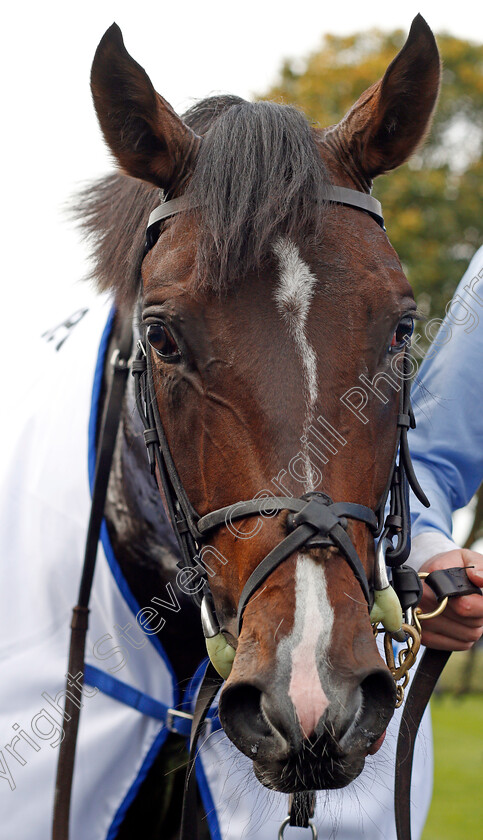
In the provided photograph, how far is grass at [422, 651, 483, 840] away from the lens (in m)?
7.26

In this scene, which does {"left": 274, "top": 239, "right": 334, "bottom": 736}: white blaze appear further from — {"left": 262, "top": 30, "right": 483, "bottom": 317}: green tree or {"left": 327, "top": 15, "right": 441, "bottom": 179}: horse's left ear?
{"left": 262, "top": 30, "right": 483, "bottom": 317}: green tree

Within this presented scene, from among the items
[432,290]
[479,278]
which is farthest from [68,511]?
[432,290]

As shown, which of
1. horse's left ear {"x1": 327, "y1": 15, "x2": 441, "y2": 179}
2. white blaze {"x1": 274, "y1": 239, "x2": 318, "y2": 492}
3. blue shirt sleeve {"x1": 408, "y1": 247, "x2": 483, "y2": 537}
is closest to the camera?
white blaze {"x1": 274, "y1": 239, "x2": 318, "y2": 492}

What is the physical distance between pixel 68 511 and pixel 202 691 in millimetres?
830

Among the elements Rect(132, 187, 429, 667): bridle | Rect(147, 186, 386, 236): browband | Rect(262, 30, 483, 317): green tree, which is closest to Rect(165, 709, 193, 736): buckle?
Rect(132, 187, 429, 667): bridle

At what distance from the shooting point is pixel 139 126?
2.16 m

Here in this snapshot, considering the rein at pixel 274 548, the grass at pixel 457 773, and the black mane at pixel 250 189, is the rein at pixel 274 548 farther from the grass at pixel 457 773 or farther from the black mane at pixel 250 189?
the grass at pixel 457 773

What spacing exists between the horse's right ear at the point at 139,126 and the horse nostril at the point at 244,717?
1392 millimetres

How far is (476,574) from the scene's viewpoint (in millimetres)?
2176

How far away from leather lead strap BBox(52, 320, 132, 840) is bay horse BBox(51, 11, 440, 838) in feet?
1.16

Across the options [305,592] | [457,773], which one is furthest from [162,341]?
[457,773]

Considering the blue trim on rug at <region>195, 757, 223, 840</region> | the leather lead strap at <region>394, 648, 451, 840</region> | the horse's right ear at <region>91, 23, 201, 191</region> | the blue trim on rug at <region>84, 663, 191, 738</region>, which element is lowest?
the blue trim on rug at <region>195, 757, 223, 840</region>

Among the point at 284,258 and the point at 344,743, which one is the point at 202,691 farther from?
the point at 284,258

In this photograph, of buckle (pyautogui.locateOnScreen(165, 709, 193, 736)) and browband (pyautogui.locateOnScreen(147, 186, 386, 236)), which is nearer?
browband (pyautogui.locateOnScreen(147, 186, 386, 236))
